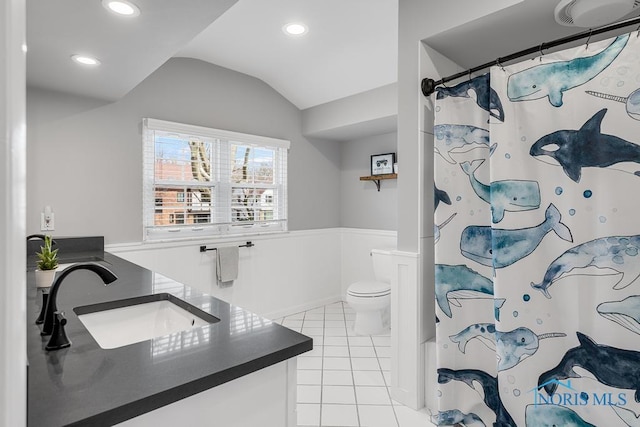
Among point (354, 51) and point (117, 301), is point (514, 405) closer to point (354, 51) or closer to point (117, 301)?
point (117, 301)

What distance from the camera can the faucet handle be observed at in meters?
0.92

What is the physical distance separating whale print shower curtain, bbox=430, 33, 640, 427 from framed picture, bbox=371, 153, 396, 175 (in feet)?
6.23

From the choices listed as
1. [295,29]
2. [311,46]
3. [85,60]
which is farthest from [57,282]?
[311,46]

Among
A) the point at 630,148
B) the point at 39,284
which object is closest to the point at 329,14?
the point at 630,148

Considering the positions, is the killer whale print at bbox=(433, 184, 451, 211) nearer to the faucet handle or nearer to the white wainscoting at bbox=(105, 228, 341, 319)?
the faucet handle

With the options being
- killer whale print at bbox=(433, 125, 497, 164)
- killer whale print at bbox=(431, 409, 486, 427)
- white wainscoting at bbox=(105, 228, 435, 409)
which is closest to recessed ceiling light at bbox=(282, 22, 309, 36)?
killer whale print at bbox=(433, 125, 497, 164)

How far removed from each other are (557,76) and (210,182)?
2.84 metres

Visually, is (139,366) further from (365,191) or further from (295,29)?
(365,191)

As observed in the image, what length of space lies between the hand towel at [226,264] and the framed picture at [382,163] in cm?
179

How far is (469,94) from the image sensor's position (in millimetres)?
1874

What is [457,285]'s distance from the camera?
1919 mm

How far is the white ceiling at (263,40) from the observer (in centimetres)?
154

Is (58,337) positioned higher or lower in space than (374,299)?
higher

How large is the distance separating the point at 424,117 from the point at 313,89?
6.19 ft
